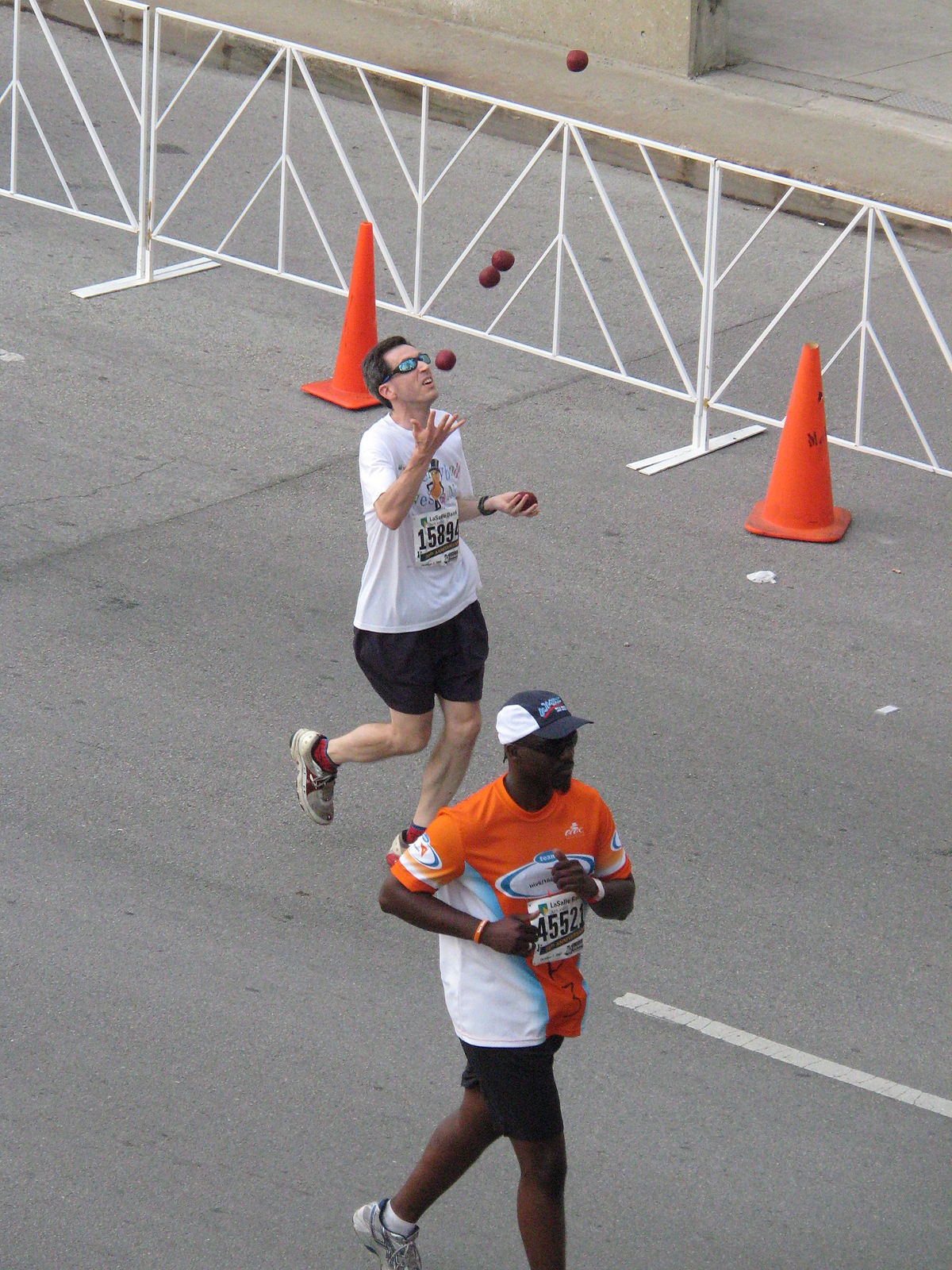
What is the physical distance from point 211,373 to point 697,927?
5821 millimetres

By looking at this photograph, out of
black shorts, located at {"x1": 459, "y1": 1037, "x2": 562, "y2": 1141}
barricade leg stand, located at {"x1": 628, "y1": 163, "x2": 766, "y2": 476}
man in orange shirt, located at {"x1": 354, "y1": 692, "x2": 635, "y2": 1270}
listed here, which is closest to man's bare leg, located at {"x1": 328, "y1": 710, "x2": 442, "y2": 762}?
man in orange shirt, located at {"x1": 354, "y1": 692, "x2": 635, "y2": 1270}

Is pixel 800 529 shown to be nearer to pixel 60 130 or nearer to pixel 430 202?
pixel 430 202

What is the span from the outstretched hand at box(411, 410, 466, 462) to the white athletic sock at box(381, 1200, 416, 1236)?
2.47m

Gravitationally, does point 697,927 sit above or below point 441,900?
below

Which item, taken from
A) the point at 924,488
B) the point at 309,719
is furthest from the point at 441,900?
the point at 924,488

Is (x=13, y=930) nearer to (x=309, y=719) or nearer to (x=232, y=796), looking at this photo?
(x=232, y=796)

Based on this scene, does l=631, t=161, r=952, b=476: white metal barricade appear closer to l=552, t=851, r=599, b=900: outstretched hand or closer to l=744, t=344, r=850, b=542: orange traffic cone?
l=744, t=344, r=850, b=542: orange traffic cone

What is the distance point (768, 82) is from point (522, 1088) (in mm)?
13891

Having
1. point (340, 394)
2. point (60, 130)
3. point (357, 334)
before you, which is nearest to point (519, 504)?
point (340, 394)

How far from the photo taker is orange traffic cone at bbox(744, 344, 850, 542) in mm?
9156

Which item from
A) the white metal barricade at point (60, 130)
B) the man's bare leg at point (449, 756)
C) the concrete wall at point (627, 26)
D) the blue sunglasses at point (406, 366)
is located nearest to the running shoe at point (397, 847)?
the man's bare leg at point (449, 756)

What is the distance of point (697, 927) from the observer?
6.04 metres

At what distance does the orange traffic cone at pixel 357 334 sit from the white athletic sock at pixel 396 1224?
666cm

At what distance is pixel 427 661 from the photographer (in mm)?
6246
